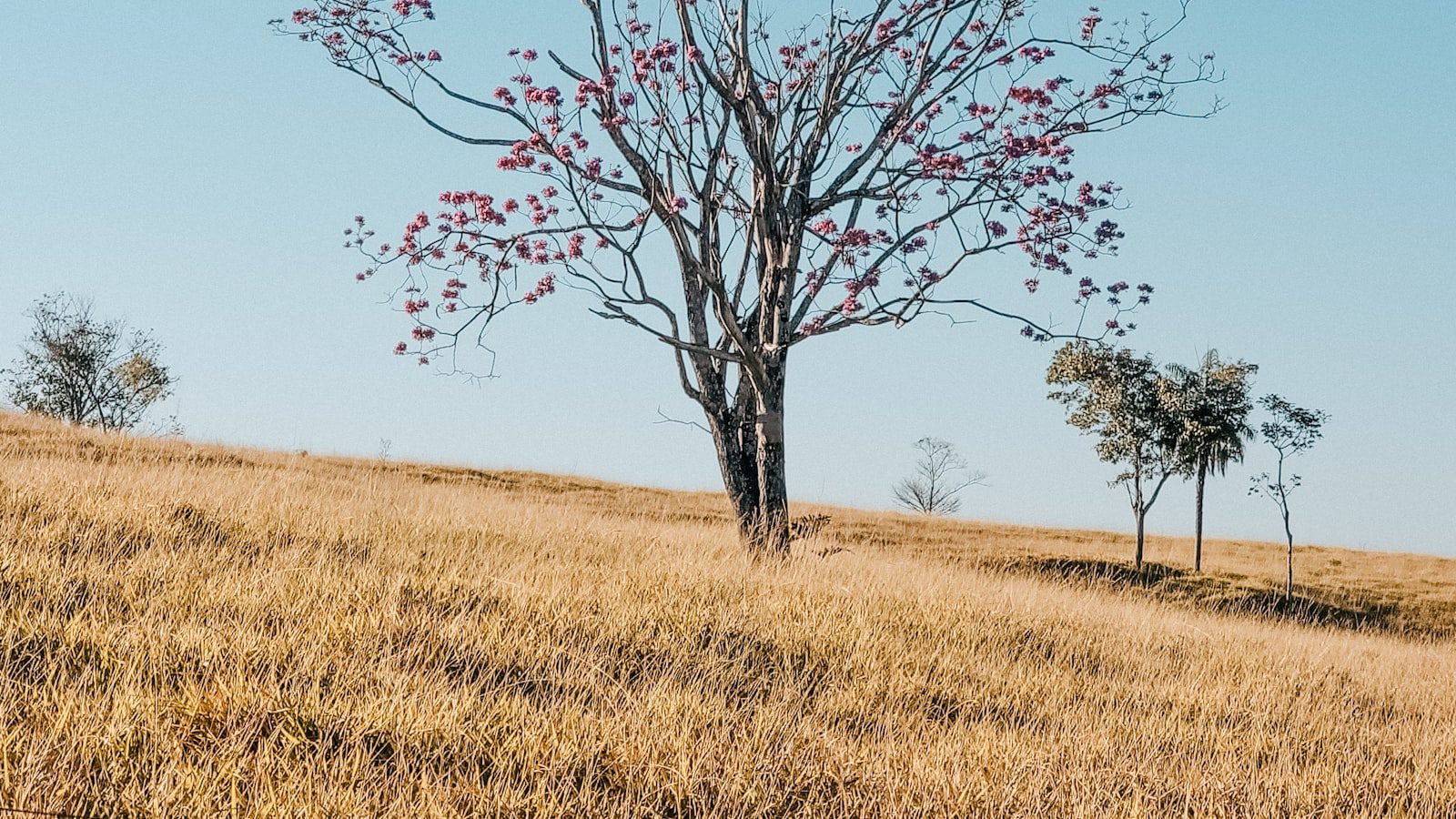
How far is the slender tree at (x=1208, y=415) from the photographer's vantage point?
1436 inches

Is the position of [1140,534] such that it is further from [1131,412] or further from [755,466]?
[755,466]

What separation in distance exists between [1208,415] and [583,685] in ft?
116

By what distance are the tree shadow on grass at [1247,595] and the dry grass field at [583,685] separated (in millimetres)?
14744

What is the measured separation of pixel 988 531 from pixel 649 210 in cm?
2820

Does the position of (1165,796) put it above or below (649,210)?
below

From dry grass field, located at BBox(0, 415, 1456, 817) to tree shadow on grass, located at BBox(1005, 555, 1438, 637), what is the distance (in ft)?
48.4

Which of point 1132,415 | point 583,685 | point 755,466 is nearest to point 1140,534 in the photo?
point 1132,415

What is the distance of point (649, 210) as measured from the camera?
14555 millimetres

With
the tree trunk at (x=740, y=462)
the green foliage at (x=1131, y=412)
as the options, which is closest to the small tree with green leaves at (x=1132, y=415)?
the green foliage at (x=1131, y=412)

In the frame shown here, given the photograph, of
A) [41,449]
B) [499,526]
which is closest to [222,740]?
[499,526]

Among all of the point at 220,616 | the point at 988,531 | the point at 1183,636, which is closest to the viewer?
the point at 220,616

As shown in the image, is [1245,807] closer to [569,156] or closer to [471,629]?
[471,629]

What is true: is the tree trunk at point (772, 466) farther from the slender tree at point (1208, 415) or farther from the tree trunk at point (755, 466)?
the slender tree at point (1208, 415)

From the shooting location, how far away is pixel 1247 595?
28797 millimetres
